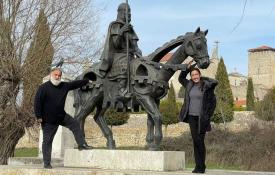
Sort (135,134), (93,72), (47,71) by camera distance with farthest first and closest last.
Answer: (135,134) < (47,71) < (93,72)

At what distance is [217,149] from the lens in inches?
859

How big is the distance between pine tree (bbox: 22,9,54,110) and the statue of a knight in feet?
28.2

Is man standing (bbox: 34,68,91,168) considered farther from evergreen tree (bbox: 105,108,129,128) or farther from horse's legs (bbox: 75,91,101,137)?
evergreen tree (bbox: 105,108,129,128)

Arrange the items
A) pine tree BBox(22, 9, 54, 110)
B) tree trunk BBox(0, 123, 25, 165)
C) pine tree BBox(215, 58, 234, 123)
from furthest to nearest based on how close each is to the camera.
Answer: pine tree BBox(215, 58, 234, 123)
pine tree BBox(22, 9, 54, 110)
tree trunk BBox(0, 123, 25, 165)

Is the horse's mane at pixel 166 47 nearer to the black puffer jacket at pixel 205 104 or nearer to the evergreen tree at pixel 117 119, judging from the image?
the black puffer jacket at pixel 205 104

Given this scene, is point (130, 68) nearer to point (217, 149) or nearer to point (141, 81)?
point (141, 81)

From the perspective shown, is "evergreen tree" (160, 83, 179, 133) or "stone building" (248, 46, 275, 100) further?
"stone building" (248, 46, 275, 100)

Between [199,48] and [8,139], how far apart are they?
11.0m

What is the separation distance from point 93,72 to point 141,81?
1.17 m

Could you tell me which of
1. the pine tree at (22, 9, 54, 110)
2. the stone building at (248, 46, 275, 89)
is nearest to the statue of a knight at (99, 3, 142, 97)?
the pine tree at (22, 9, 54, 110)

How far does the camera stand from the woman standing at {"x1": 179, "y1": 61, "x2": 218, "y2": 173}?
25.9 ft

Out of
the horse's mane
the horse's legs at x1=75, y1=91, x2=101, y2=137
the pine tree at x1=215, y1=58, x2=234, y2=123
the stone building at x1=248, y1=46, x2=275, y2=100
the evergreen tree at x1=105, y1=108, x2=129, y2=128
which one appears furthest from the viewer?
the stone building at x1=248, y1=46, x2=275, y2=100

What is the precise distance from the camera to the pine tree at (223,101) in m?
40.7

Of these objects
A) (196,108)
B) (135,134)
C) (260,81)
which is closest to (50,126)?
(196,108)
